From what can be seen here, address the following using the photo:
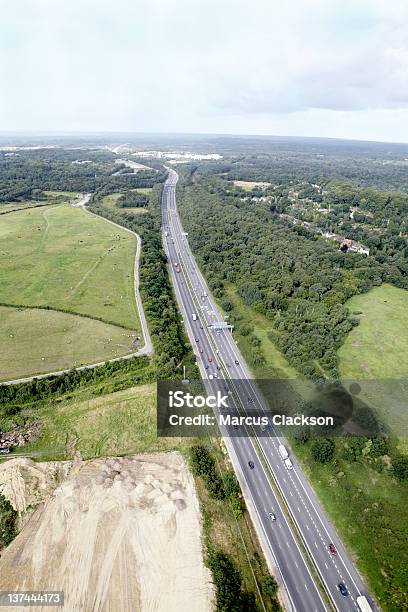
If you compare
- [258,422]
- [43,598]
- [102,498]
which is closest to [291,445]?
[258,422]

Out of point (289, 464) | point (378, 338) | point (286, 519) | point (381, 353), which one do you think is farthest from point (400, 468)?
point (378, 338)

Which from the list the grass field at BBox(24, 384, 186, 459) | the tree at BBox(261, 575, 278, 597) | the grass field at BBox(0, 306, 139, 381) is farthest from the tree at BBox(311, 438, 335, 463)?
the grass field at BBox(0, 306, 139, 381)

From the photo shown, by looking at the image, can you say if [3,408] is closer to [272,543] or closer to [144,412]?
[144,412]

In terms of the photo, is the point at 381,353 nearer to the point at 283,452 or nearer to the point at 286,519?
the point at 283,452

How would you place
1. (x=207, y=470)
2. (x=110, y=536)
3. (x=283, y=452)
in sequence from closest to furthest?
(x=110, y=536) < (x=207, y=470) < (x=283, y=452)

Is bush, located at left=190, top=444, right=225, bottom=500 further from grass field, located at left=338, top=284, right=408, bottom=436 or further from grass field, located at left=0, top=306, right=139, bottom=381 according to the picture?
grass field, located at left=338, top=284, right=408, bottom=436
